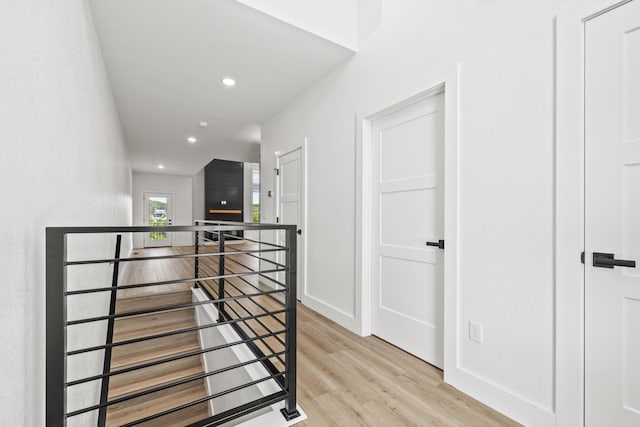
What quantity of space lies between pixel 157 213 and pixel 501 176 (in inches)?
422

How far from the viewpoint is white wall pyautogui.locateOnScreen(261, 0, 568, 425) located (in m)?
1.40

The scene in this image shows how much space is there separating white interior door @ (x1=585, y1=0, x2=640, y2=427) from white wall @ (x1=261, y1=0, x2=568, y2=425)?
0.46ft

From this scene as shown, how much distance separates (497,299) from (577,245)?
47cm

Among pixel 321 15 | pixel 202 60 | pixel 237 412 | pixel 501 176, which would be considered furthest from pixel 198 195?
pixel 501 176

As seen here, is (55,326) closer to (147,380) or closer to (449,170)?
(449,170)

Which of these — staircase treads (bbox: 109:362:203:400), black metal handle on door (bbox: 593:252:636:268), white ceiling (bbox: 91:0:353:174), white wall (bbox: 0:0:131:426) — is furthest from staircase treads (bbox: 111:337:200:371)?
black metal handle on door (bbox: 593:252:636:268)

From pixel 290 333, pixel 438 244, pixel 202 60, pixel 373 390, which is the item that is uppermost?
pixel 202 60

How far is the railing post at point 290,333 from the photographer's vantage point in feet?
4.80

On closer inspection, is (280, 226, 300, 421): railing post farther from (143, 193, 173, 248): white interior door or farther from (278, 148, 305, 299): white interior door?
(143, 193, 173, 248): white interior door

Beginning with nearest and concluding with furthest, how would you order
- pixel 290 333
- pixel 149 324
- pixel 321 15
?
pixel 290 333 → pixel 321 15 → pixel 149 324

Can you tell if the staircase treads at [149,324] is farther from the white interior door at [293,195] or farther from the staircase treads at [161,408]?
the white interior door at [293,195]

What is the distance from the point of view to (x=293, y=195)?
3.67 meters

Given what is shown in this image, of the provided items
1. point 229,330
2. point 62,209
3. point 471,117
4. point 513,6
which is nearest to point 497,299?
point 471,117

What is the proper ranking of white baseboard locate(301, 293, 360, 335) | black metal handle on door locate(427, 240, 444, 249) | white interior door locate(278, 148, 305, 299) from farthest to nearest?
white interior door locate(278, 148, 305, 299) → white baseboard locate(301, 293, 360, 335) → black metal handle on door locate(427, 240, 444, 249)
